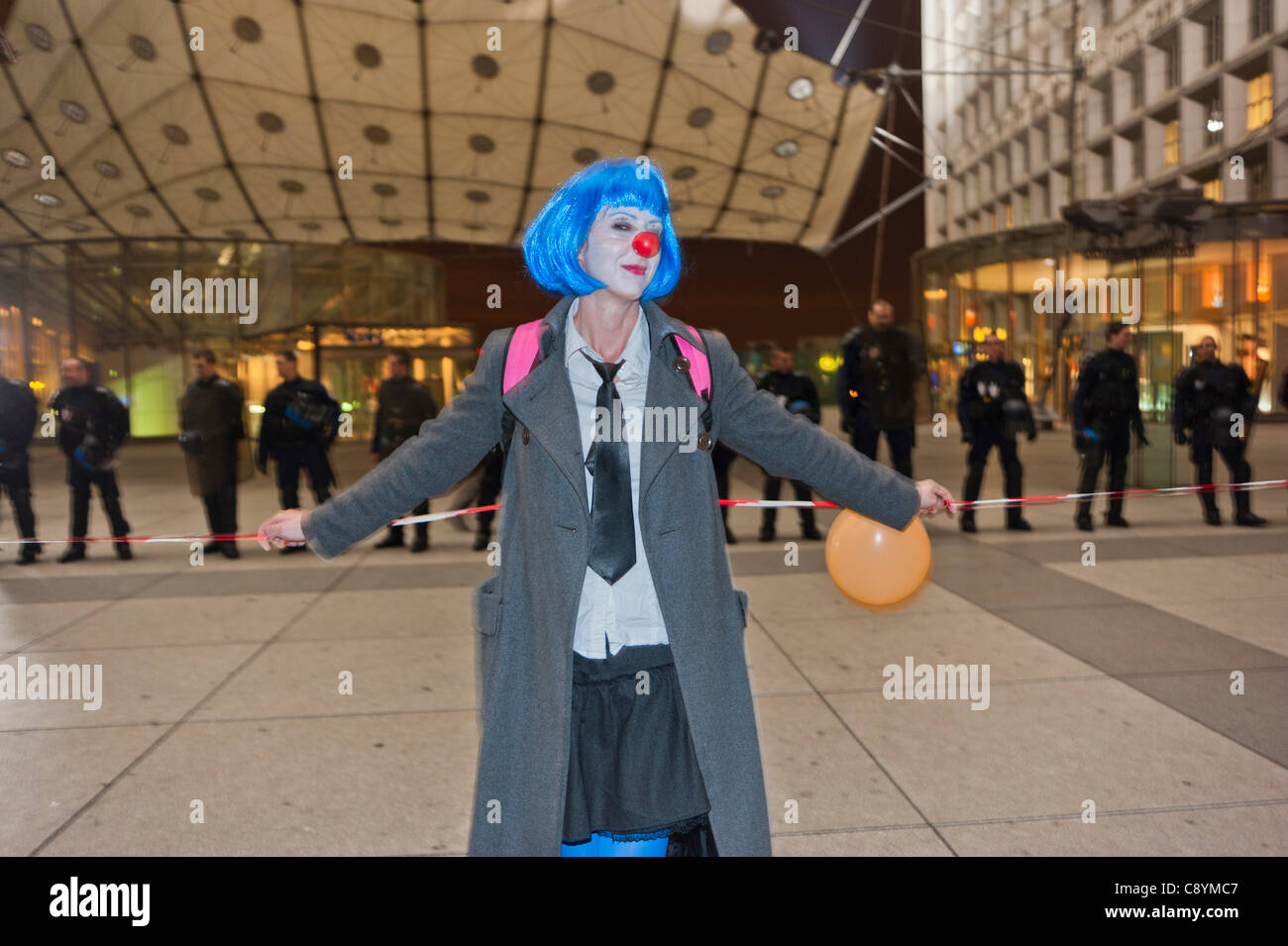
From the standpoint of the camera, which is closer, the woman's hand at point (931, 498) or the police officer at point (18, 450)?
the woman's hand at point (931, 498)

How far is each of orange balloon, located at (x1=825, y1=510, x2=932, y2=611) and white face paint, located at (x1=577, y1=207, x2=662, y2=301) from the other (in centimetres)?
98

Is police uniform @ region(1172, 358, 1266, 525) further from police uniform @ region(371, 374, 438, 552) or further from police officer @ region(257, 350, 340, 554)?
police officer @ region(257, 350, 340, 554)

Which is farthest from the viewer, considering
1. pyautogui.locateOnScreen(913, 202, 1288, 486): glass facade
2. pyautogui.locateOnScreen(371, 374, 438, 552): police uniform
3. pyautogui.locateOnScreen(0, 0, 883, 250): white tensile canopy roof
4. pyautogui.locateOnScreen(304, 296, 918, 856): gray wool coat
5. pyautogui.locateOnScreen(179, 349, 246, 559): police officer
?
pyautogui.locateOnScreen(0, 0, 883, 250): white tensile canopy roof

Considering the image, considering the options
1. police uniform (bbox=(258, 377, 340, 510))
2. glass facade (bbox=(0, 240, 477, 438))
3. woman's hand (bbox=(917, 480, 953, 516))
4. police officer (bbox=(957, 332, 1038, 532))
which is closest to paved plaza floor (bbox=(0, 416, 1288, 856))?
woman's hand (bbox=(917, 480, 953, 516))

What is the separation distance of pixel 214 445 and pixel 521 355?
339 inches

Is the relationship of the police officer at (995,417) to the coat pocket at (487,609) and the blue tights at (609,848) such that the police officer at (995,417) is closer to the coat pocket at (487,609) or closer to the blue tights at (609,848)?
the blue tights at (609,848)

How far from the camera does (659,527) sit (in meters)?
2.02

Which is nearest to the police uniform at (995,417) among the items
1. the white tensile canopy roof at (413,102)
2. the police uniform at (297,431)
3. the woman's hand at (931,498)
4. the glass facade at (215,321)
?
the police uniform at (297,431)

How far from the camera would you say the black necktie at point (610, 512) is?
2000mm

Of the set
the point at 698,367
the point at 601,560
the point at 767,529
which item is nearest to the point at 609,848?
the point at 601,560

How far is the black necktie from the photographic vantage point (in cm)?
200

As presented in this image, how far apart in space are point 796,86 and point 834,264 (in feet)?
11.2
